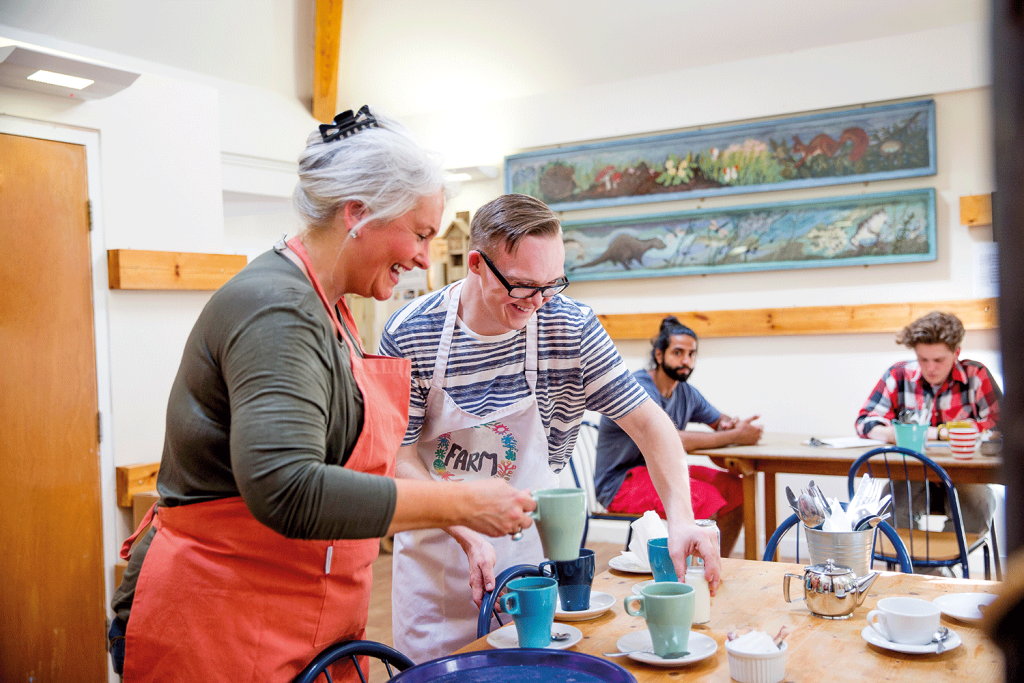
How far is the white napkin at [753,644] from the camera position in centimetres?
122

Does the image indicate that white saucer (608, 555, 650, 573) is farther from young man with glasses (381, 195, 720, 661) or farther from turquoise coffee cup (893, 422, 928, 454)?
turquoise coffee cup (893, 422, 928, 454)

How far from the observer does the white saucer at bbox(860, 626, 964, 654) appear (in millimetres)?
1293

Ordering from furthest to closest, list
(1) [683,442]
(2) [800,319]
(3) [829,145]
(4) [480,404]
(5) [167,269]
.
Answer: (2) [800,319], (3) [829,145], (1) [683,442], (5) [167,269], (4) [480,404]

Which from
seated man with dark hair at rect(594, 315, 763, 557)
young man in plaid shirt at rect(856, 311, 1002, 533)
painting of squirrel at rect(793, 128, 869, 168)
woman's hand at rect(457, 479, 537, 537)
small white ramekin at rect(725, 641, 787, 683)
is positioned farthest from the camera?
painting of squirrel at rect(793, 128, 869, 168)

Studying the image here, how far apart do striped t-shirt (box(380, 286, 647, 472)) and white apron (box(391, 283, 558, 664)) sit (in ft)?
0.07

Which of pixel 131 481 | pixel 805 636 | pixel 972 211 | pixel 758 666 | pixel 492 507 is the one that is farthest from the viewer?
pixel 972 211

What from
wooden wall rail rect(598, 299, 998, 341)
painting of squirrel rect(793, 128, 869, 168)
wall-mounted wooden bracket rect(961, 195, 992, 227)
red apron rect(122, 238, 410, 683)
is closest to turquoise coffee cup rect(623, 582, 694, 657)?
red apron rect(122, 238, 410, 683)

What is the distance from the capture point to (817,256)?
4785 mm

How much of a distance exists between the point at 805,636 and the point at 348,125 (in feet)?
3.74

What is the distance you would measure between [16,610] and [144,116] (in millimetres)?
1962

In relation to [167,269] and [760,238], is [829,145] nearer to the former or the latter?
[760,238]

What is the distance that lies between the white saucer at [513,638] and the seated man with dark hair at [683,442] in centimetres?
221

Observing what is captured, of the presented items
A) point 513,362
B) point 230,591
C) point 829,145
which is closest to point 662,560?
point 513,362

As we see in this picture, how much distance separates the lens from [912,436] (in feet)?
11.4
